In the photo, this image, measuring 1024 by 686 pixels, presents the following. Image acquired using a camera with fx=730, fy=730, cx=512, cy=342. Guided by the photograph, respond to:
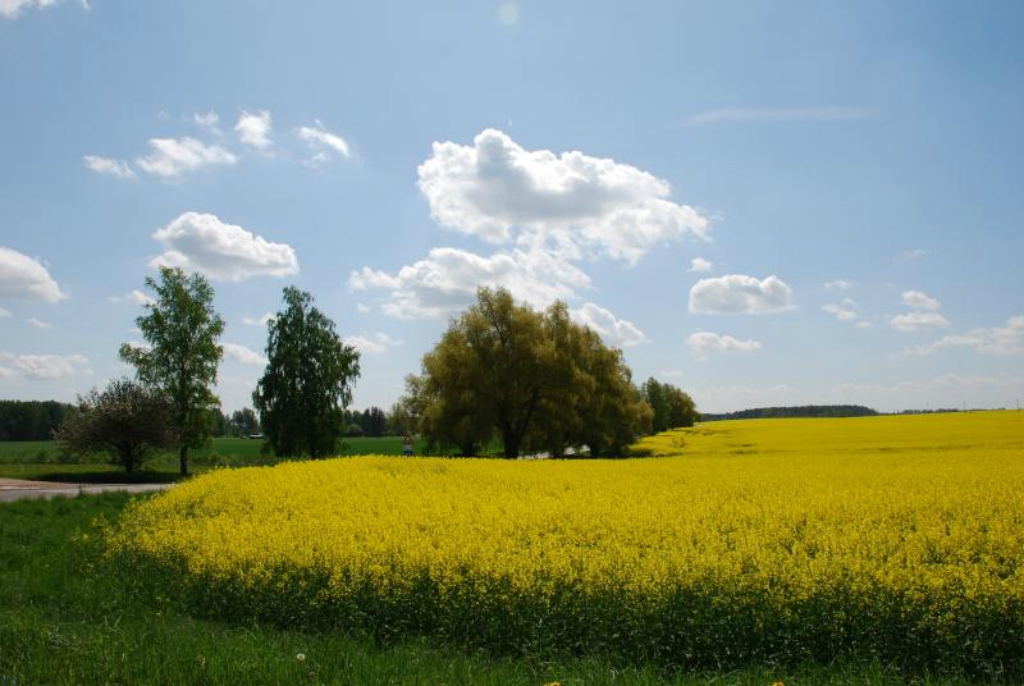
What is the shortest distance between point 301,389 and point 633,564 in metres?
38.8

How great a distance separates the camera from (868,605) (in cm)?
682

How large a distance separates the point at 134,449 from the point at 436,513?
28.1 metres

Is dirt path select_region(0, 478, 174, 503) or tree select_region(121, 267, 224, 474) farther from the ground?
tree select_region(121, 267, 224, 474)

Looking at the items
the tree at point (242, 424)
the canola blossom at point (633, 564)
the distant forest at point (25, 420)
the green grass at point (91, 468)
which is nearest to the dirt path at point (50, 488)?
the green grass at point (91, 468)

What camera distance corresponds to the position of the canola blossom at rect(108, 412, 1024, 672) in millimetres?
6691

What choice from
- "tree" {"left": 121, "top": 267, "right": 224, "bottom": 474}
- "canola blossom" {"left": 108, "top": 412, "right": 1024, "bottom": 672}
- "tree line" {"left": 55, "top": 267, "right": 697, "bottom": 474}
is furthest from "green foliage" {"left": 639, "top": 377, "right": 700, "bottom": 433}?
"canola blossom" {"left": 108, "top": 412, "right": 1024, "bottom": 672}

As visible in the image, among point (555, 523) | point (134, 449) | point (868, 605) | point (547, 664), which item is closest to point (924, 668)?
point (868, 605)

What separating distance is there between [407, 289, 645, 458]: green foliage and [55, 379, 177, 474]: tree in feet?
40.1

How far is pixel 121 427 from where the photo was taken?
108 ft

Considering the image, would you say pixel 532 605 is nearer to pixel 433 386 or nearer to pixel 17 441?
pixel 433 386

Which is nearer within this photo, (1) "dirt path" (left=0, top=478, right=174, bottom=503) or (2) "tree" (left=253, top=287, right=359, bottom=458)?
(1) "dirt path" (left=0, top=478, right=174, bottom=503)

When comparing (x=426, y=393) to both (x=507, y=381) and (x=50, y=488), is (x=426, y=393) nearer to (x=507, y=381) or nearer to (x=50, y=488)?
(x=507, y=381)

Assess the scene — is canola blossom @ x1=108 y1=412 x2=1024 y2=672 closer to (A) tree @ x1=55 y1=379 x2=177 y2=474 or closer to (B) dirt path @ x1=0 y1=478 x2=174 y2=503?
(B) dirt path @ x1=0 y1=478 x2=174 y2=503

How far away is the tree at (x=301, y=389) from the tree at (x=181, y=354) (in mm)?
6429
